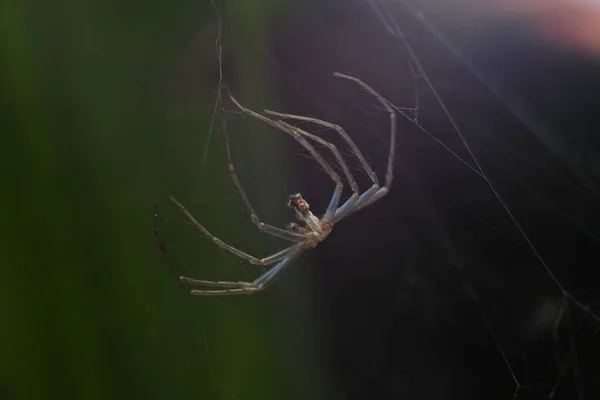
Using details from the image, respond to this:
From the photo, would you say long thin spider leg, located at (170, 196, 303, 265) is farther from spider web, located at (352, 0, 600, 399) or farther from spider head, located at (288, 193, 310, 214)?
spider web, located at (352, 0, 600, 399)

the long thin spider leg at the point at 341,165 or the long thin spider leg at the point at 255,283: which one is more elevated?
the long thin spider leg at the point at 341,165

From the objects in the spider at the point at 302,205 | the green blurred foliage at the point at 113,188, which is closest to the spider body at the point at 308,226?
the spider at the point at 302,205

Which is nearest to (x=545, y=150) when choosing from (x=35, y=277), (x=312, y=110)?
(x=312, y=110)

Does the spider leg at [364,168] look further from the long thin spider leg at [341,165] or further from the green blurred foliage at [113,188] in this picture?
the green blurred foliage at [113,188]

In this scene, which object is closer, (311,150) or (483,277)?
(311,150)

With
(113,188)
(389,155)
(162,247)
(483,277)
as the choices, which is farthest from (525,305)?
(113,188)

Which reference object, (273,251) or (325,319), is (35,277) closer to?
(273,251)

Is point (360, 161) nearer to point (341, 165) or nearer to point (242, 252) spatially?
point (341, 165)
